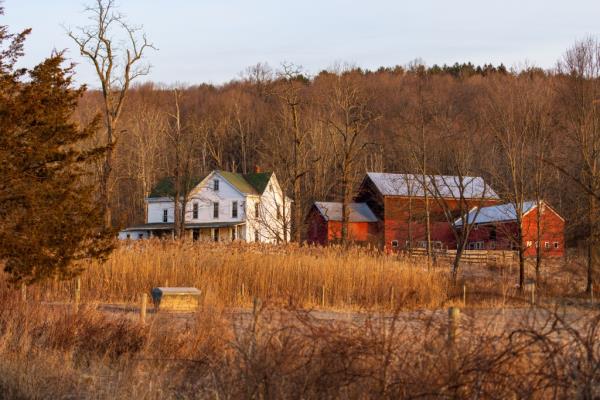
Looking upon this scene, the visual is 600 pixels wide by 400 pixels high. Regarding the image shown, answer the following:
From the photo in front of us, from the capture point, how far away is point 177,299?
19.8m

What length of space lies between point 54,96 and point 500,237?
144ft

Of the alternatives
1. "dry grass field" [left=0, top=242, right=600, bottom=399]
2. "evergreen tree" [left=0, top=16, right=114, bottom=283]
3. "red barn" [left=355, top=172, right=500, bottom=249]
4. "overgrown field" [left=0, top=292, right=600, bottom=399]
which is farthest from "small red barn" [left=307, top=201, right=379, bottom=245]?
"overgrown field" [left=0, top=292, right=600, bottom=399]

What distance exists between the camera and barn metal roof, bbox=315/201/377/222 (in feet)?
198

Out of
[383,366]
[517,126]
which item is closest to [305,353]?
[383,366]

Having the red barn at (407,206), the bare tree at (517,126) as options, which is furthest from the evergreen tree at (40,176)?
the red barn at (407,206)

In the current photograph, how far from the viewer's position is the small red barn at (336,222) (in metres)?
59.7

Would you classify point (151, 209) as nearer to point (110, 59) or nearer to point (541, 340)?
point (110, 59)

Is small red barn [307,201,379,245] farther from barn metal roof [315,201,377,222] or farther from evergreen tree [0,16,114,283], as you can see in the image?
evergreen tree [0,16,114,283]

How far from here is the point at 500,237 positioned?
54.6 metres

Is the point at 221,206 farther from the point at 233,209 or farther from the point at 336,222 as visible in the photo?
the point at 336,222

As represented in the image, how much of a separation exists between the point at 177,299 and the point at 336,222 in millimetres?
40730

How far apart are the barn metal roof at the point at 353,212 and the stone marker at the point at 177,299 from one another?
3931 centimetres

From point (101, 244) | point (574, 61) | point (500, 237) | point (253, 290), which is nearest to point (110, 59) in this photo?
point (253, 290)

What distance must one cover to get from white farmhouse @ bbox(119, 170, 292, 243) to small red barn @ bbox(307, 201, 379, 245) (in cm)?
360
